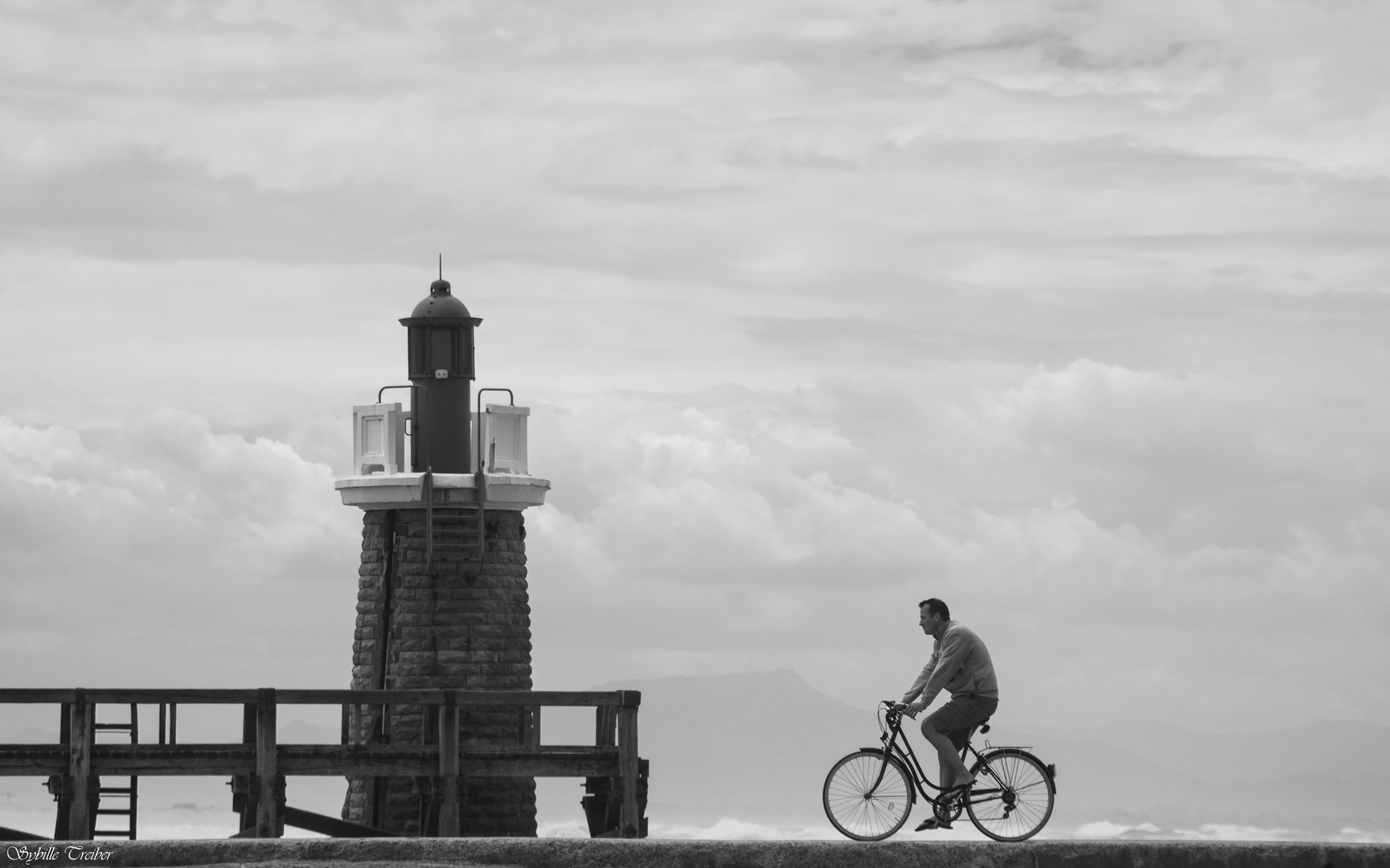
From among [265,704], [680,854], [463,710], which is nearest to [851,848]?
[680,854]

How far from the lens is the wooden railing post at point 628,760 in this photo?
1984cm

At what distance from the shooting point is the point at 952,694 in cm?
1404

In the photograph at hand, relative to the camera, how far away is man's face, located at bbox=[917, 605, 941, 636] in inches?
550

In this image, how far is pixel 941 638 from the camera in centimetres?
1396

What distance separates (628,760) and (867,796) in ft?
20.1

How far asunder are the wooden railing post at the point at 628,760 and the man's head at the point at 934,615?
20.6 feet

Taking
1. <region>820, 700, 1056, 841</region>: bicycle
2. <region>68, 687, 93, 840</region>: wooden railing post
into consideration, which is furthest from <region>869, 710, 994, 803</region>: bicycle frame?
<region>68, 687, 93, 840</region>: wooden railing post

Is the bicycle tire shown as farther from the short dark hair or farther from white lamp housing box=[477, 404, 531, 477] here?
white lamp housing box=[477, 404, 531, 477]

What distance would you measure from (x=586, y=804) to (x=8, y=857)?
9033mm

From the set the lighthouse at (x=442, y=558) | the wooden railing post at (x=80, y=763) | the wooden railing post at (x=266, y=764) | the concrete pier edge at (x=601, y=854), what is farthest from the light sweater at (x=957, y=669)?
the lighthouse at (x=442, y=558)

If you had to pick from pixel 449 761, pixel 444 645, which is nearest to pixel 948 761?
pixel 449 761

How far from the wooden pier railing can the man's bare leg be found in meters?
6.22

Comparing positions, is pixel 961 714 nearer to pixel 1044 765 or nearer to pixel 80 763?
pixel 1044 765

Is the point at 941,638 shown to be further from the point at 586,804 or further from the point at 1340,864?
the point at 586,804
